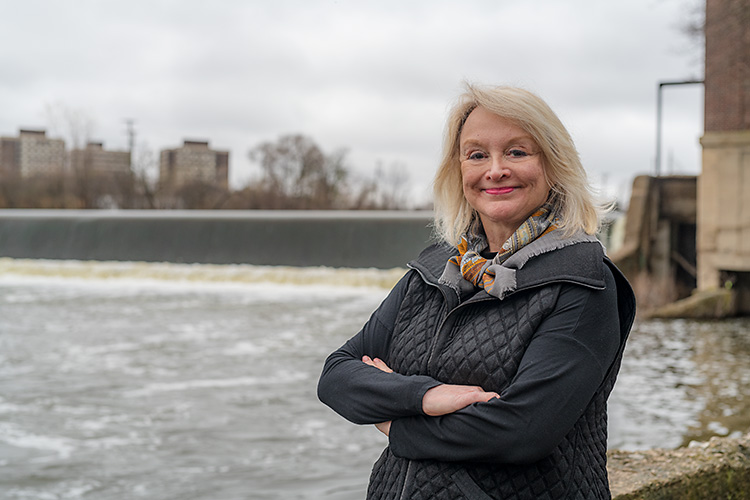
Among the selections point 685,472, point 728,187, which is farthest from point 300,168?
point 685,472

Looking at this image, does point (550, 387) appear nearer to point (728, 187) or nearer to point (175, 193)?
point (728, 187)

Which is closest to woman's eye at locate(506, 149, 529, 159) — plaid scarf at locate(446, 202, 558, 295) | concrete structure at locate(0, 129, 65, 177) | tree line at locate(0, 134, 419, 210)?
plaid scarf at locate(446, 202, 558, 295)

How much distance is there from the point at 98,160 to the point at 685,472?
45.5m

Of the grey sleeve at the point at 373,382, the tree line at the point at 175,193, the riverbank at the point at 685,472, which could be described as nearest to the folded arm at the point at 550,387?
the grey sleeve at the point at 373,382

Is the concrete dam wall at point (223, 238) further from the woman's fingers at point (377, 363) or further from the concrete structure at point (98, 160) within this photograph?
the concrete structure at point (98, 160)

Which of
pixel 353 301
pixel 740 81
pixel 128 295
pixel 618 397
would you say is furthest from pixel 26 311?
pixel 740 81

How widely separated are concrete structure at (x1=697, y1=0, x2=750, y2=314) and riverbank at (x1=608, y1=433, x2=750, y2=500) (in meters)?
10.5

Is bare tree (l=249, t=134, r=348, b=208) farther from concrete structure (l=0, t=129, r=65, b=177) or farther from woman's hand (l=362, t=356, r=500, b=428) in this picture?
woman's hand (l=362, t=356, r=500, b=428)

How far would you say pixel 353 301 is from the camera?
46.4 ft

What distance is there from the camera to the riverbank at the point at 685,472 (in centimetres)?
258

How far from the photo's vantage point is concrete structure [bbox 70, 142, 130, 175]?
4088cm

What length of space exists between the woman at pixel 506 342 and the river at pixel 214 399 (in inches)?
124

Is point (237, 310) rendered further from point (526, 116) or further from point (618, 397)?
point (526, 116)

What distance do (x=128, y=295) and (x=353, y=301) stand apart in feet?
14.2
